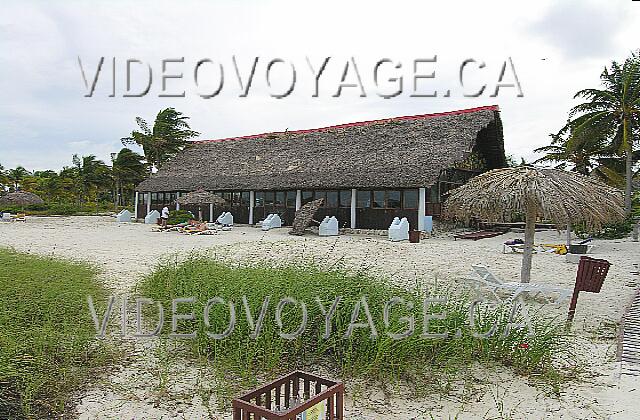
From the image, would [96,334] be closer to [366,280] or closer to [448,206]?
[366,280]

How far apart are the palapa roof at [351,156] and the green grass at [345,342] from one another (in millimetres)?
12527

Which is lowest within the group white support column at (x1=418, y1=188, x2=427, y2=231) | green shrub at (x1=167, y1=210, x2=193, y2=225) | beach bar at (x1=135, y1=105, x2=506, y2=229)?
green shrub at (x1=167, y1=210, x2=193, y2=225)

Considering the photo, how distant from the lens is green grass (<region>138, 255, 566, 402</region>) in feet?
14.4

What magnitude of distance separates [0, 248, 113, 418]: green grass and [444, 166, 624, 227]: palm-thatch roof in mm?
5875

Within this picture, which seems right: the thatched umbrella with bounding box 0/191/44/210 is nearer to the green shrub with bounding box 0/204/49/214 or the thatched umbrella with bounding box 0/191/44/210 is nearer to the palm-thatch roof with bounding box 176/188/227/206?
the green shrub with bounding box 0/204/49/214

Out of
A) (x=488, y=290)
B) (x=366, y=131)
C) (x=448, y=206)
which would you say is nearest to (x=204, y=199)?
(x=366, y=131)

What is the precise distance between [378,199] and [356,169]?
1471 mm

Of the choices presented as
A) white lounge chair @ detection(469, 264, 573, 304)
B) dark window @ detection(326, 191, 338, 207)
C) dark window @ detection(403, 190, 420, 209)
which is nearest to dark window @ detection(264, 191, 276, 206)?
dark window @ detection(326, 191, 338, 207)

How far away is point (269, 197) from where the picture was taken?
23000mm

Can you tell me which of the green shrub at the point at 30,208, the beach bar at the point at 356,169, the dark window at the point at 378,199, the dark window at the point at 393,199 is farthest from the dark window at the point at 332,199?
the green shrub at the point at 30,208

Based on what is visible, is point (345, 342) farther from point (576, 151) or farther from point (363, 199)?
point (576, 151)

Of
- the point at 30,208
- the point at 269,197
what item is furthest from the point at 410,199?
the point at 30,208

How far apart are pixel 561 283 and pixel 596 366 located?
4735mm

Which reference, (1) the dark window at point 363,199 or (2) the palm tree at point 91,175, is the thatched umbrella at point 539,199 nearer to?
(1) the dark window at point 363,199
